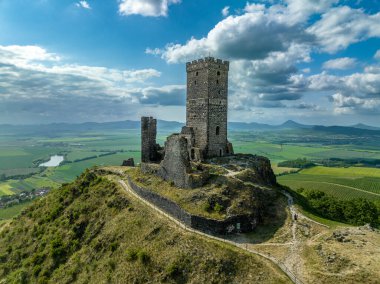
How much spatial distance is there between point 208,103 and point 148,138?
1187 centimetres

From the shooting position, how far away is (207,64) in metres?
46.7

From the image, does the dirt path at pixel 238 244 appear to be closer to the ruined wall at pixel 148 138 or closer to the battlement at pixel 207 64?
the ruined wall at pixel 148 138

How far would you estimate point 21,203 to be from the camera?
110m

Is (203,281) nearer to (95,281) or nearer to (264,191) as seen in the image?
(95,281)

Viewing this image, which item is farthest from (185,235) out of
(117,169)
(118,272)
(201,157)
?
(117,169)

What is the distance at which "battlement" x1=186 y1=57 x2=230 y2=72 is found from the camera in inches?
1842

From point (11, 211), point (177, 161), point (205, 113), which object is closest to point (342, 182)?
point (205, 113)

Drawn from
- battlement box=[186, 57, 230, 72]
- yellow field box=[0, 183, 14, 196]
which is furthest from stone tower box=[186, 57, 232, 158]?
yellow field box=[0, 183, 14, 196]

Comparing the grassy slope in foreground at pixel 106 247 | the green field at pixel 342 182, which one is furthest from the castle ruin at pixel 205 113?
the green field at pixel 342 182

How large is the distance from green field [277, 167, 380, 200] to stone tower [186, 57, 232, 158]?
56134mm

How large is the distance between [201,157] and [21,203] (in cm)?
9183

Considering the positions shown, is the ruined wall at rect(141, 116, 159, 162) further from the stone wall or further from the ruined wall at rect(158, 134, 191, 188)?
the stone wall

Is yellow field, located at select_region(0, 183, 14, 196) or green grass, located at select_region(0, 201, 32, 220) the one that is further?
yellow field, located at select_region(0, 183, 14, 196)

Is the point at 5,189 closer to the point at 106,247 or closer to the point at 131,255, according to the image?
the point at 106,247
